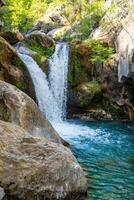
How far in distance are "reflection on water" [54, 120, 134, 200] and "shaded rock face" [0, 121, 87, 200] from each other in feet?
4.86

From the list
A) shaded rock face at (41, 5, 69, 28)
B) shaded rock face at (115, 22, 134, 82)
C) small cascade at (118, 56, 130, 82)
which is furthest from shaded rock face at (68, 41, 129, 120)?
shaded rock face at (41, 5, 69, 28)

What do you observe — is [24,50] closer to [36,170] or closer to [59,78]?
[59,78]

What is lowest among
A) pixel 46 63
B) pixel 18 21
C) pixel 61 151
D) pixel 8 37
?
pixel 61 151

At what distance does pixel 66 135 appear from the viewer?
21.3 meters

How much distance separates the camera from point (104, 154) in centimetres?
1756

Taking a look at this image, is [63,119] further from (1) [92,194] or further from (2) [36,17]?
(2) [36,17]

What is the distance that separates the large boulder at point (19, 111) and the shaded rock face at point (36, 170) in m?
2.98

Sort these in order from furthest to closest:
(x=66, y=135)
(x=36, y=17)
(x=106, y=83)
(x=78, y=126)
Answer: (x=36, y=17) < (x=106, y=83) < (x=78, y=126) < (x=66, y=135)

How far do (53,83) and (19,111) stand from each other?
613 inches

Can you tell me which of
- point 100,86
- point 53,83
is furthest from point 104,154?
point 100,86

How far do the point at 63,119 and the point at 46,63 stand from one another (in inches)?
172

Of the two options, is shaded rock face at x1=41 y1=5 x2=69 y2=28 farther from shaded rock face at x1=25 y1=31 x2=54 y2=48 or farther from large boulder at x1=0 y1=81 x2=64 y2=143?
large boulder at x1=0 y1=81 x2=64 y2=143

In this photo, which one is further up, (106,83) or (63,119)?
(106,83)

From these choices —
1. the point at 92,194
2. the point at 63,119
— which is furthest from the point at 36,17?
the point at 92,194
